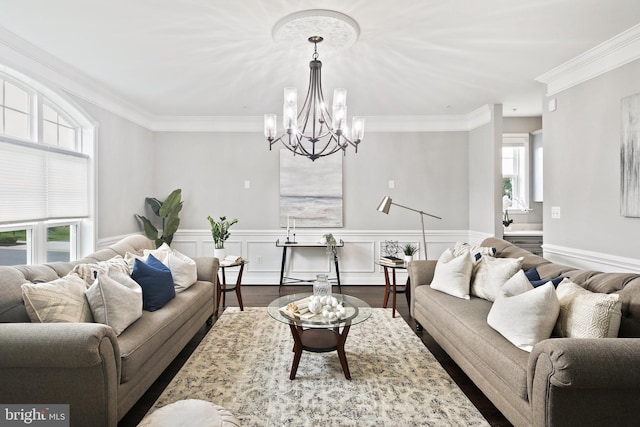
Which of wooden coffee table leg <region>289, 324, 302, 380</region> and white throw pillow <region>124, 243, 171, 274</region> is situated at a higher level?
white throw pillow <region>124, 243, 171, 274</region>

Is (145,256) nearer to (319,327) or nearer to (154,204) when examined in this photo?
(319,327)

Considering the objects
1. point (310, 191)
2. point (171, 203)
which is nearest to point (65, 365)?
point (171, 203)

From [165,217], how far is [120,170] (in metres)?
0.95

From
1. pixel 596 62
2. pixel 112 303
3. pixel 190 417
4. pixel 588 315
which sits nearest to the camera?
pixel 190 417

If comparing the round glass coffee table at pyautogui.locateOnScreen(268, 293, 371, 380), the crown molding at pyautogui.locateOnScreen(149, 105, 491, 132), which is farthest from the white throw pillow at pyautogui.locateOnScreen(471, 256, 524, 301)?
the crown molding at pyautogui.locateOnScreen(149, 105, 491, 132)

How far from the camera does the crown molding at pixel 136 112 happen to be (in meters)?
2.80

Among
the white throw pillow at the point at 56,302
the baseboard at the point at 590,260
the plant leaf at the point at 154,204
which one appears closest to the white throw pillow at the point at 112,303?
the white throw pillow at the point at 56,302

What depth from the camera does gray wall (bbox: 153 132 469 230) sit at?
5.24m

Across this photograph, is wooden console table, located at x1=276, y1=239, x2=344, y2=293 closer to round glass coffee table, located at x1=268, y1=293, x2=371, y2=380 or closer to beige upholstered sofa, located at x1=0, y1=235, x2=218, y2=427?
round glass coffee table, located at x1=268, y1=293, x2=371, y2=380

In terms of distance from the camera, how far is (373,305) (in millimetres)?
4230

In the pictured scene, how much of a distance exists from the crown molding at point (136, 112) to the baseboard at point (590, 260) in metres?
2.04

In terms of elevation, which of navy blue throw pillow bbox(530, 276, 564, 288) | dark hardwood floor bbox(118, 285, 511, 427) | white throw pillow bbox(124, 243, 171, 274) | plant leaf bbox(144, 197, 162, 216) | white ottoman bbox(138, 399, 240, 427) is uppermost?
plant leaf bbox(144, 197, 162, 216)

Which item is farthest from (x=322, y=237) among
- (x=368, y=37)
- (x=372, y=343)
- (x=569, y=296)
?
(x=569, y=296)

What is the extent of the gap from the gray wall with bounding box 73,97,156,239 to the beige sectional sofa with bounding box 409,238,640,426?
13.2ft
